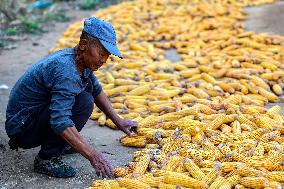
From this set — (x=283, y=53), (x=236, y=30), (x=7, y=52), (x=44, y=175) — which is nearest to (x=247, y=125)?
(x=44, y=175)

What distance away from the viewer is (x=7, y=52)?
9.80 m

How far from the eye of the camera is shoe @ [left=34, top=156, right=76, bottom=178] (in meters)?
4.50

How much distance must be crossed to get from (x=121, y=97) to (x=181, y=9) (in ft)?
19.7

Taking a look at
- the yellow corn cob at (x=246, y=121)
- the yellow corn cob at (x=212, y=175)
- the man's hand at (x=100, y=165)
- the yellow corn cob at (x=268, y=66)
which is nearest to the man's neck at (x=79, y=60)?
the man's hand at (x=100, y=165)

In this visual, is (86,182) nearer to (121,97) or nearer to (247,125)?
(247,125)

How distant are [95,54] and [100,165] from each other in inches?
38.2

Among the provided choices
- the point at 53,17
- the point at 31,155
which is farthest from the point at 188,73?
the point at 53,17

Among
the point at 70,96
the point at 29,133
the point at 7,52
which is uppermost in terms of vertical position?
the point at 70,96

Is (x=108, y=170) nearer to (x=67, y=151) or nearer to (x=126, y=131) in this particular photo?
(x=126, y=131)

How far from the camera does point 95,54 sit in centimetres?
403

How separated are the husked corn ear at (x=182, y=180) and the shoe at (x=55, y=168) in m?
0.99

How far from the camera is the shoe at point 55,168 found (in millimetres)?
4496

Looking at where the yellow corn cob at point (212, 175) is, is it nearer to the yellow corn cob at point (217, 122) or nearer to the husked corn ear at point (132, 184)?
the husked corn ear at point (132, 184)

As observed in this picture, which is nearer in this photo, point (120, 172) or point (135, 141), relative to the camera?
point (120, 172)
